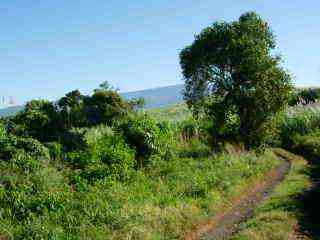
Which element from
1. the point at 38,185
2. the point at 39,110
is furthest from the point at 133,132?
the point at 38,185

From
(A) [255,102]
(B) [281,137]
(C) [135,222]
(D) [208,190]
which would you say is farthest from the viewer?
(B) [281,137]

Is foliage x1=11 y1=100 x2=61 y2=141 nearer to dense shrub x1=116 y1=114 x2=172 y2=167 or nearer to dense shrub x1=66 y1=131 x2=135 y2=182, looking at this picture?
dense shrub x1=66 y1=131 x2=135 y2=182

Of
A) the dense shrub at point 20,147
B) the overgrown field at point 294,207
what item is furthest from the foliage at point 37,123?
the overgrown field at point 294,207

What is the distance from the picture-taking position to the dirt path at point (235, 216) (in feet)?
50.2

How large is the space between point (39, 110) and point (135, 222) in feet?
44.2

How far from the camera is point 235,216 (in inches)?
684

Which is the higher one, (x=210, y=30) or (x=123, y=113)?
(x=210, y=30)

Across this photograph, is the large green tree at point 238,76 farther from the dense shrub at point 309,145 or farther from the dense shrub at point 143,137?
the dense shrub at point 143,137

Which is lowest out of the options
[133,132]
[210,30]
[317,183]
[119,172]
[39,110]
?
[317,183]

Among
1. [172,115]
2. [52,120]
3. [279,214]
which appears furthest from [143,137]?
[172,115]

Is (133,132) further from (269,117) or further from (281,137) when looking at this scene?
(281,137)

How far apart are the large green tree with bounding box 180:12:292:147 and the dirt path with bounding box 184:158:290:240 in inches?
242

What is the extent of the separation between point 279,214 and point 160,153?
954 centimetres

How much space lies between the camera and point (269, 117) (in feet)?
96.8
